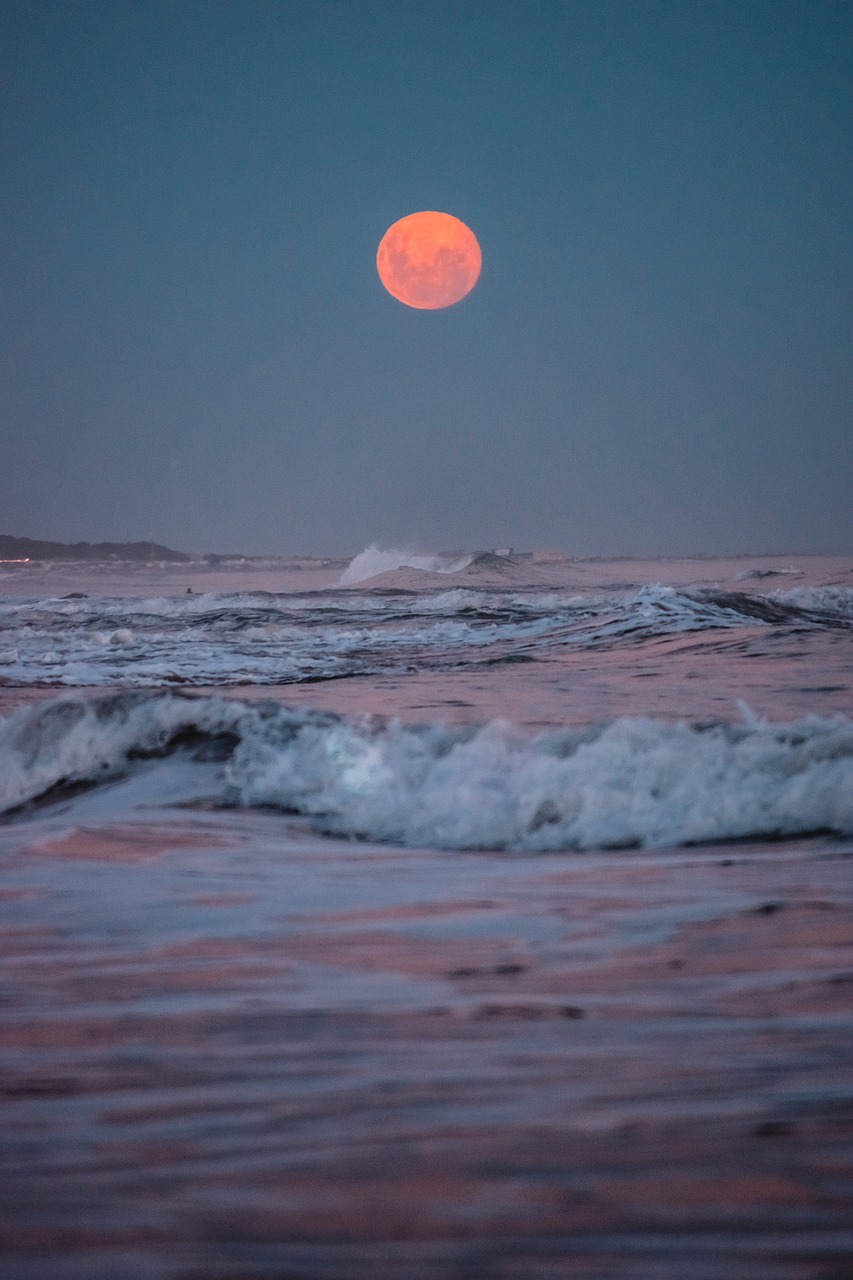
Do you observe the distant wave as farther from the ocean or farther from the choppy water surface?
the ocean

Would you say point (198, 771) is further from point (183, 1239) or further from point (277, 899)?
point (183, 1239)

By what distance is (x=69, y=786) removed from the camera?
389 centimetres

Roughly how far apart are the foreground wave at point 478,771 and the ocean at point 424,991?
0.02 meters

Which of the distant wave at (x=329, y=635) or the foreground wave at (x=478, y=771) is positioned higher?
the distant wave at (x=329, y=635)

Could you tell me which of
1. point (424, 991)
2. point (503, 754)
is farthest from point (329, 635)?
point (424, 991)

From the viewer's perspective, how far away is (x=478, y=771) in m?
3.42

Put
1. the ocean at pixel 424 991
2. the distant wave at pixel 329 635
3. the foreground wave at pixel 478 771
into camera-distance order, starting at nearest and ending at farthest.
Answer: the ocean at pixel 424 991 → the foreground wave at pixel 478 771 → the distant wave at pixel 329 635

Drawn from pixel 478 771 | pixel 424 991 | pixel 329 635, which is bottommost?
pixel 424 991

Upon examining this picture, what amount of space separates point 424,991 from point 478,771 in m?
1.77

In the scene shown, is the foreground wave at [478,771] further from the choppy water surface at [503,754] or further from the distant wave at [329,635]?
the distant wave at [329,635]

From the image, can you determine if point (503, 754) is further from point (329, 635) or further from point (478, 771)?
point (329, 635)

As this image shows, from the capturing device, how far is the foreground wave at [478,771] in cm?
298

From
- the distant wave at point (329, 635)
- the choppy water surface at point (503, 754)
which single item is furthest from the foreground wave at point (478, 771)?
the distant wave at point (329, 635)

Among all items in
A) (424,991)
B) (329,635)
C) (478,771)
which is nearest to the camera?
(424,991)
